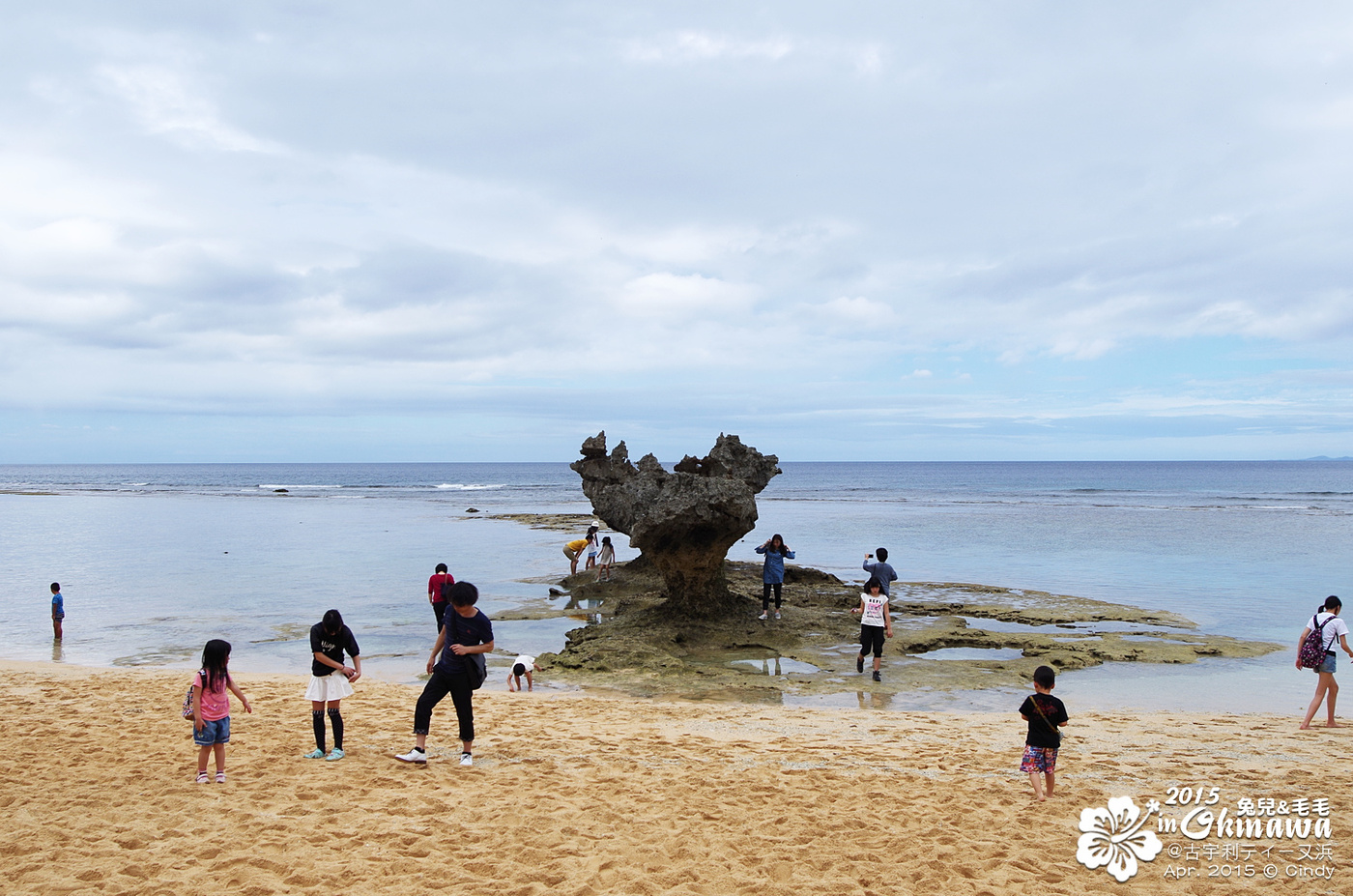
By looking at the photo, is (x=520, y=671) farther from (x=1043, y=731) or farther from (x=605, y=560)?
(x=605, y=560)

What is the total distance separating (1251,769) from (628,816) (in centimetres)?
572

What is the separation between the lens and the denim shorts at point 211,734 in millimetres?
6570

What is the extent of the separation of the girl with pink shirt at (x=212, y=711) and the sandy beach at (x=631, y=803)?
0.85ft

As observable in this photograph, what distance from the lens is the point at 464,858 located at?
5.38 meters

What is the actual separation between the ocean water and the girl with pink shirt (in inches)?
203

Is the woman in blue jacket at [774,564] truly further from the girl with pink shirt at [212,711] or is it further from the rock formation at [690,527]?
the girl with pink shirt at [212,711]

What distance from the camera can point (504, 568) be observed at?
952 inches

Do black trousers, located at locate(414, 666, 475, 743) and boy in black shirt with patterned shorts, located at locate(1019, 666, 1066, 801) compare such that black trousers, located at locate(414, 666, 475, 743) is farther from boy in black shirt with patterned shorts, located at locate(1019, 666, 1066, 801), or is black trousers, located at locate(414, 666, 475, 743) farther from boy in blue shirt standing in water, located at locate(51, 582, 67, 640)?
boy in blue shirt standing in water, located at locate(51, 582, 67, 640)

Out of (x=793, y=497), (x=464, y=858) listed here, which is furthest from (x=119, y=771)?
(x=793, y=497)

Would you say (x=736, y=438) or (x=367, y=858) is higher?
(x=736, y=438)

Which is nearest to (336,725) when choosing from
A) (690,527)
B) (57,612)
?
(690,527)

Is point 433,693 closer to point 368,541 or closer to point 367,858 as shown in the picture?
point 367,858

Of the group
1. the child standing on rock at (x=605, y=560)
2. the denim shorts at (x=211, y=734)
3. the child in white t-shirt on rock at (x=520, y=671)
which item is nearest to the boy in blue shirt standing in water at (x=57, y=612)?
the child in white t-shirt on rock at (x=520, y=671)

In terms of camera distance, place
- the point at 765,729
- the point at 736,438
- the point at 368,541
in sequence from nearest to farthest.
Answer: the point at 765,729
the point at 736,438
the point at 368,541
